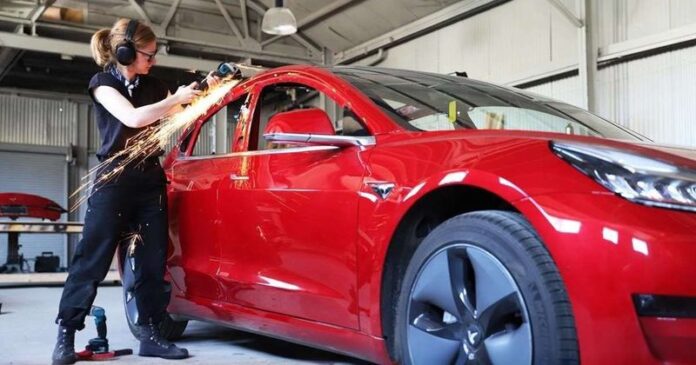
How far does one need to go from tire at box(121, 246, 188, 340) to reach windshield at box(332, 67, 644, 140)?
160 centimetres

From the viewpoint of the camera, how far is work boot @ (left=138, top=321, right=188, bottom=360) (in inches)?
132

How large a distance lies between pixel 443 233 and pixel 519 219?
0.24 meters

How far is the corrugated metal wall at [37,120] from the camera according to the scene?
15.5 m

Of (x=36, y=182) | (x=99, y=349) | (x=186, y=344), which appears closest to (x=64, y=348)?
(x=99, y=349)

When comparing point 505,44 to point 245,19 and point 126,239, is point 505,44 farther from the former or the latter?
point 126,239

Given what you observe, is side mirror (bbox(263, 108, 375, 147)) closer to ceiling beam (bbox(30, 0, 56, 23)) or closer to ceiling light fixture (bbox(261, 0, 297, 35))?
ceiling light fixture (bbox(261, 0, 297, 35))

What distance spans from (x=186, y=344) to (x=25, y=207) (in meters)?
7.89

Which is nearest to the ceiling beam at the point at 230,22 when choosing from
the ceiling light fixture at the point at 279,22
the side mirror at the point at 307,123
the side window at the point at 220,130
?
the ceiling light fixture at the point at 279,22

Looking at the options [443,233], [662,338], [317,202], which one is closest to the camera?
[662,338]

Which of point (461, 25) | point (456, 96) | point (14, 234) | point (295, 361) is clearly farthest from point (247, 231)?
point (14, 234)

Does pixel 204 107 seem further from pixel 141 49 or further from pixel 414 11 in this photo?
pixel 414 11

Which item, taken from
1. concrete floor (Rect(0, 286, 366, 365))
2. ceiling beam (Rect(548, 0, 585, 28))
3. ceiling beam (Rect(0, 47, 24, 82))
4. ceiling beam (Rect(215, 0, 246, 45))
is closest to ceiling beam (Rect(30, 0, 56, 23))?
ceiling beam (Rect(0, 47, 24, 82))

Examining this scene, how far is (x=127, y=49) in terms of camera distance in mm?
3139

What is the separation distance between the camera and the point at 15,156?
15.4 m
